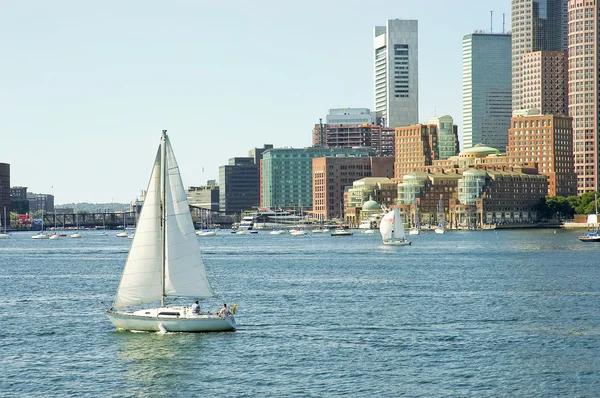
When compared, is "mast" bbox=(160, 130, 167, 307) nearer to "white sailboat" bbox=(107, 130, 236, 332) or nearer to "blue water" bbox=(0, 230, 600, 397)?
"white sailboat" bbox=(107, 130, 236, 332)

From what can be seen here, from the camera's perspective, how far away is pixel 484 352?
223 ft

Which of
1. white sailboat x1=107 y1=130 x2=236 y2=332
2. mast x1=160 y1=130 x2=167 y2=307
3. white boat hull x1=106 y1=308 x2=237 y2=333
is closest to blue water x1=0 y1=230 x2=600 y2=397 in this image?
white boat hull x1=106 y1=308 x2=237 y2=333

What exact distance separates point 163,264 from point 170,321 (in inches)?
145

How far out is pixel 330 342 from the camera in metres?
71.7

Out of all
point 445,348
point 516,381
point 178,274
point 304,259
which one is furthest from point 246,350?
point 304,259

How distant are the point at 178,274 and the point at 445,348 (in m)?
17.6

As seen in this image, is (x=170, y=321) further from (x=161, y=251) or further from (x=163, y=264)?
(x=161, y=251)

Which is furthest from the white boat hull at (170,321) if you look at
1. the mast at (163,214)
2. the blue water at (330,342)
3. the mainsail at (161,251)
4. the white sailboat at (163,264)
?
the mast at (163,214)

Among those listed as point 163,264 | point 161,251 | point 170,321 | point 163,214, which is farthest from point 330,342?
point 163,214

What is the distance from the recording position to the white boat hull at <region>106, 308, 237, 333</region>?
235 ft

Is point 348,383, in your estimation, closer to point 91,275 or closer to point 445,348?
point 445,348

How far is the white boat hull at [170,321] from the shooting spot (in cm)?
7175

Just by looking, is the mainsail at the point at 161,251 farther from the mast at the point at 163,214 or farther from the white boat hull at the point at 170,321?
the white boat hull at the point at 170,321

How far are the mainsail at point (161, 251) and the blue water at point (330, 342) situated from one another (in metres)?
2.94
